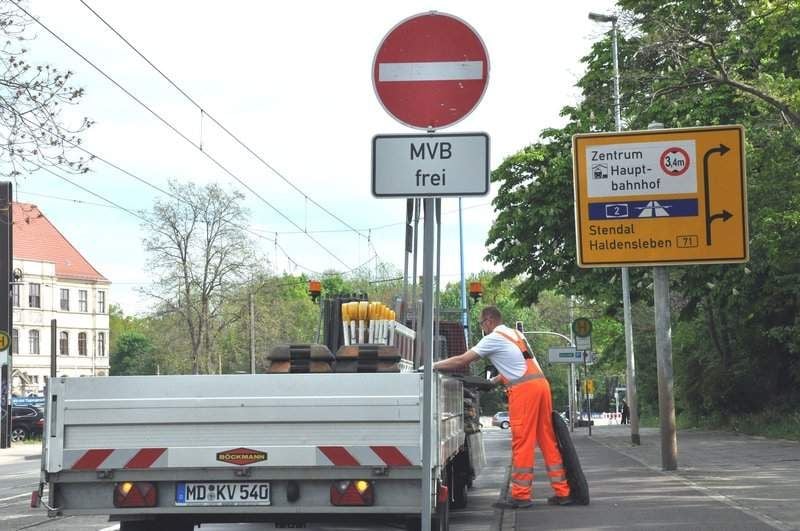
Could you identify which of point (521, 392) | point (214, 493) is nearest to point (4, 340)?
point (521, 392)

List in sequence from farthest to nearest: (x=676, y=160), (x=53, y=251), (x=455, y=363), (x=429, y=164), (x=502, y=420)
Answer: (x=53, y=251) < (x=502, y=420) < (x=676, y=160) < (x=455, y=363) < (x=429, y=164)

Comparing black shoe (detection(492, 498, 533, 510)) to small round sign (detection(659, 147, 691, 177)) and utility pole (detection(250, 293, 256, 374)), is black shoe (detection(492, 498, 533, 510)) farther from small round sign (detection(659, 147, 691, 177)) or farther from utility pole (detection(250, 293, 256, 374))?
utility pole (detection(250, 293, 256, 374))

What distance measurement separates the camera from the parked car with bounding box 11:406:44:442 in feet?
168

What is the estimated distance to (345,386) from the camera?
7.81 m

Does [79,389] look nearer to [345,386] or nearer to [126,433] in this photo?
[126,433]

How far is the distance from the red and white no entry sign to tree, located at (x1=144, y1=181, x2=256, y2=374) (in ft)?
162

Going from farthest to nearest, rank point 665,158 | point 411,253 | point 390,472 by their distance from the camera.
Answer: point 665,158, point 411,253, point 390,472

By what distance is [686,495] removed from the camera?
14484mm

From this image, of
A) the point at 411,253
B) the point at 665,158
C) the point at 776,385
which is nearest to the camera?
the point at 411,253

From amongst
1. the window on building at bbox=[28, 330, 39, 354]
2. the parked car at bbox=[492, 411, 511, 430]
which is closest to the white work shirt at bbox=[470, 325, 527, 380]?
the parked car at bbox=[492, 411, 511, 430]

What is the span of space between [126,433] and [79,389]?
1.30ft

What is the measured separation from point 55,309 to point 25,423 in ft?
144

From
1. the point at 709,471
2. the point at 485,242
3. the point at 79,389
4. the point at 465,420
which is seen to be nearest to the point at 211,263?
the point at 485,242

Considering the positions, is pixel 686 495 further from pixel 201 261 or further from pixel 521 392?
pixel 201 261
